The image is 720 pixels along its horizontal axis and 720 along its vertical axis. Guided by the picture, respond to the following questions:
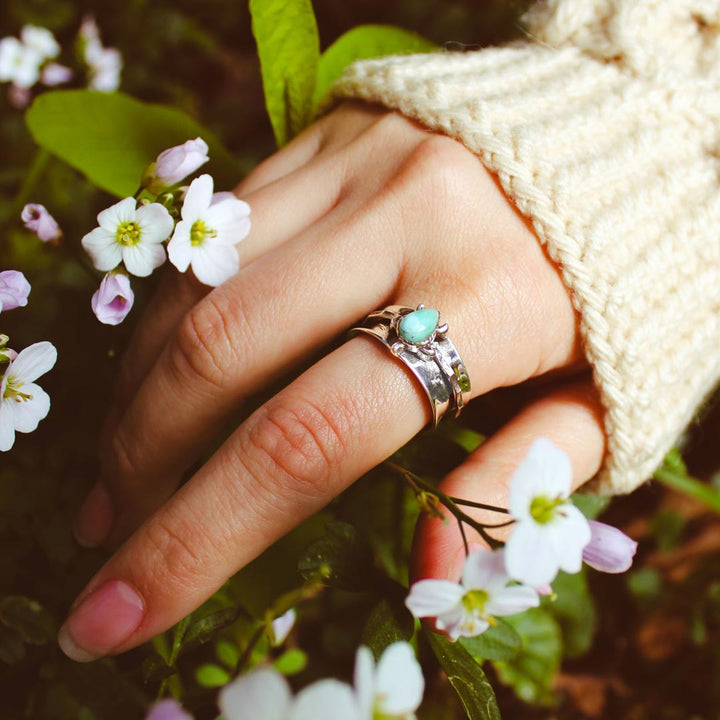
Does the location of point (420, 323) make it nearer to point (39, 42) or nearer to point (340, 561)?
point (340, 561)

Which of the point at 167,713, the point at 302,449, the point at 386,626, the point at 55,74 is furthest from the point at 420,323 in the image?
the point at 55,74

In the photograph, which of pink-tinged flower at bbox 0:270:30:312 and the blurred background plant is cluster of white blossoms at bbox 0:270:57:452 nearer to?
pink-tinged flower at bbox 0:270:30:312

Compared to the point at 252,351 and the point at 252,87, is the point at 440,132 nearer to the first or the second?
the point at 252,351

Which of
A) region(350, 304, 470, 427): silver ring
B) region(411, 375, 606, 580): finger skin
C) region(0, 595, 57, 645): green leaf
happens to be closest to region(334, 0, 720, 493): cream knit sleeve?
region(411, 375, 606, 580): finger skin

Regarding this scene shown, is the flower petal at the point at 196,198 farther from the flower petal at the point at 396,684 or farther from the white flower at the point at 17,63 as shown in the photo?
the white flower at the point at 17,63

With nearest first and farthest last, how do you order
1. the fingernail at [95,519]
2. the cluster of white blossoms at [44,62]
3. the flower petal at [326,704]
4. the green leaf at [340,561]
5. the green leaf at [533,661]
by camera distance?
the flower petal at [326,704]
the green leaf at [340,561]
the fingernail at [95,519]
the green leaf at [533,661]
the cluster of white blossoms at [44,62]

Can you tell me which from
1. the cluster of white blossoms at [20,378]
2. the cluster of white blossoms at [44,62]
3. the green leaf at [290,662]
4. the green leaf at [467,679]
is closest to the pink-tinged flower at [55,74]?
the cluster of white blossoms at [44,62]

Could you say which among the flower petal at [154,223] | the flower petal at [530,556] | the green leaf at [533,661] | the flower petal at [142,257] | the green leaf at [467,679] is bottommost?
the green leaf at [533,661]
